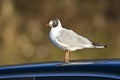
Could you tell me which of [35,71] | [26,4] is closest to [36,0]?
[26,4]

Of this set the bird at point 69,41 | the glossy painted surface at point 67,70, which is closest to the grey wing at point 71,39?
the bird at point 69,41

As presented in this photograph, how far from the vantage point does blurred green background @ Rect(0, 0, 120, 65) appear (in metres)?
16.6

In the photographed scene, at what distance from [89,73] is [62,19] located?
14.1 m

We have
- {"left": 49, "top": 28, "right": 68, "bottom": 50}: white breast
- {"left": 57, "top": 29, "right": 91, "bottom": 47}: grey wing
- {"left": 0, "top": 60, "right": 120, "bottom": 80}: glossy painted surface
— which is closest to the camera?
{"left": 0, "top": 60, "right": 120, "bottom": 80}: glossy painted surface

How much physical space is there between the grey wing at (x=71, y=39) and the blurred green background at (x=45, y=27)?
6.95 metres

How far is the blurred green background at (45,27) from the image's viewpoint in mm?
16609

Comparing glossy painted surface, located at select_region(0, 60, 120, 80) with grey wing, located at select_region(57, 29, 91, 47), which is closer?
glossy painted surface, located at select_region(0, 60, 120, 80)

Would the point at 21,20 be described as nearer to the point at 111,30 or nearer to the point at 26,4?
the point at 26,4

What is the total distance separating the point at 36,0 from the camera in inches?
789

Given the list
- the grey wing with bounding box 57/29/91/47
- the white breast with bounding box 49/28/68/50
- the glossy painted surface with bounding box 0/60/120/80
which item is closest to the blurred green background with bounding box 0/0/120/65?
the white breast with bounding box 49/28/68/50

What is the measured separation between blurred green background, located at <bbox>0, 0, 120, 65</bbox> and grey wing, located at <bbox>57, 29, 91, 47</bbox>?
22.8ft

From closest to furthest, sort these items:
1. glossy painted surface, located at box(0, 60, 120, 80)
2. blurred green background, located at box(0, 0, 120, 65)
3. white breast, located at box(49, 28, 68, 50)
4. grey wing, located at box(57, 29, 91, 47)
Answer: glossy painted surface, located at box(0, 60, 120, 80) < grey wing, located at box(57, 29, 91, 47) < white breast, located at box(49, 28, 68, 50) < blurred green background, located at box(0, 0, 120, 65)

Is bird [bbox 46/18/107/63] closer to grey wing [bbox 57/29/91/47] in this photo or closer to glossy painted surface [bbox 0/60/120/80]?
grey wing [bbox 57/29/91/47]

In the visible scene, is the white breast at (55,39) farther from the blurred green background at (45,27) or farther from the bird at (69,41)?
the blurred green background at (45,27)
